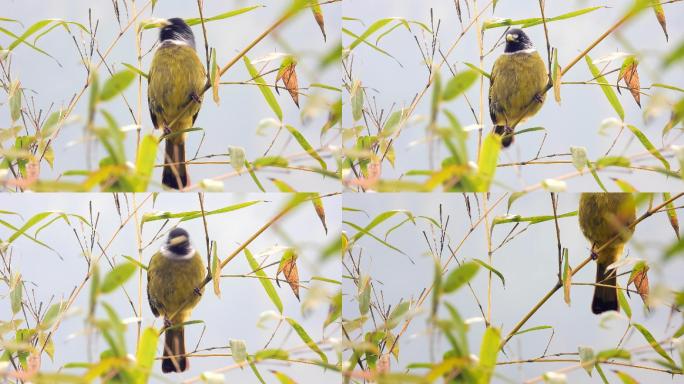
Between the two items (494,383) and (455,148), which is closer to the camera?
(455,148)

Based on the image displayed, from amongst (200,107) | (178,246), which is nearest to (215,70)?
(200,107)

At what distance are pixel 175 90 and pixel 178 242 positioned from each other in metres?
0.37

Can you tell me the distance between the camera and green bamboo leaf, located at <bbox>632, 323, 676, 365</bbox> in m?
1.86

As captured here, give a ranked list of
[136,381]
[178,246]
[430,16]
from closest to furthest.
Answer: [136,381] → [178,246] → [430,16]

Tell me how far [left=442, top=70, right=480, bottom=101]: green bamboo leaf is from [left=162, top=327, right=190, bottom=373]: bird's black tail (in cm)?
87

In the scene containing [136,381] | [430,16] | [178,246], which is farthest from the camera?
[430,16]

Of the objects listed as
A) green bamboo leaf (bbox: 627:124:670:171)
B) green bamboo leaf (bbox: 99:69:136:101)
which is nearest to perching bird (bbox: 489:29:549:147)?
green bamboo leaf (bbox: 627:124:670:171)

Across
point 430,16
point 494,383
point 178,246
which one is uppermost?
point 430,16

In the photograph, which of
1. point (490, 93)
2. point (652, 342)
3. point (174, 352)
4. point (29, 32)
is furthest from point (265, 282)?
point (652, 342)

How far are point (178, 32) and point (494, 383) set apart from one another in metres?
1.15

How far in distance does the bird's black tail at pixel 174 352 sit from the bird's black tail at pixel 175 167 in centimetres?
35

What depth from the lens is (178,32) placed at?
1.83 meters

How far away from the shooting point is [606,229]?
73.1 inches

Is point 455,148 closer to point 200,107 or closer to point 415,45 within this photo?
point 415,45
